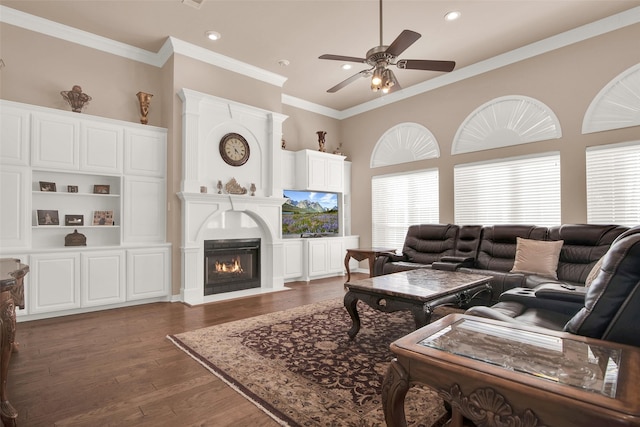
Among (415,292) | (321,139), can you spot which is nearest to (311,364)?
(415,292)

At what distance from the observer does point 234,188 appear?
516 centimetres

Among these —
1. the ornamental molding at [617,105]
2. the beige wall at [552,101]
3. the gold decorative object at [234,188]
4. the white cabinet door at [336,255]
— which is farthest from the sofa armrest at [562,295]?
the white cabinet door at [336,255]

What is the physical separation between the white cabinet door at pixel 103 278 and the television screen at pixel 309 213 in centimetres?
284

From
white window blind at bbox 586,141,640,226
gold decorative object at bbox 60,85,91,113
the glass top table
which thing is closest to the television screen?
gold decorative object at bbox 60,85,91,113

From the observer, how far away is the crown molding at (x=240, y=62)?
4.09 m

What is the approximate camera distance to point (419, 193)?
20.4 feet

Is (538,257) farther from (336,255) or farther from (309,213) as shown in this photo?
(309,213)

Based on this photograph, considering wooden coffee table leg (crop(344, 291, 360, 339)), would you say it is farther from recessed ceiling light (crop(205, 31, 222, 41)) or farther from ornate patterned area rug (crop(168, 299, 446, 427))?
recessed ceiling light (crop(205, 31, 222, 41))

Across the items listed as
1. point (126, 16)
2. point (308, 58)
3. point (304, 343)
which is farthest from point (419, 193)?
point (126, 16)

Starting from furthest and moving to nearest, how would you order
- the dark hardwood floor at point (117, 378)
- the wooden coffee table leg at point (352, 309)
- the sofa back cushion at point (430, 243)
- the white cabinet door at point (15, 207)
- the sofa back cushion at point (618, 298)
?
the sofa back cushion at point (430, 243)
the white cabinet door at point (15, 207)
the wooden coffee table leg at point (352, 309)
the dark hardwood floor at point (117, 378)
the sofa back cushion at point (618, 298)

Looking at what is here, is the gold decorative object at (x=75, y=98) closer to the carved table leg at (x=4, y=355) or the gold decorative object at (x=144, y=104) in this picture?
the gold decorative object at (x=144, y=104)

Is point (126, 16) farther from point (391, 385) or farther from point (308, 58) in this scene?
point (391, 385)

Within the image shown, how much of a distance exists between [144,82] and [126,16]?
108 cm

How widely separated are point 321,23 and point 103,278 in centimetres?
429
